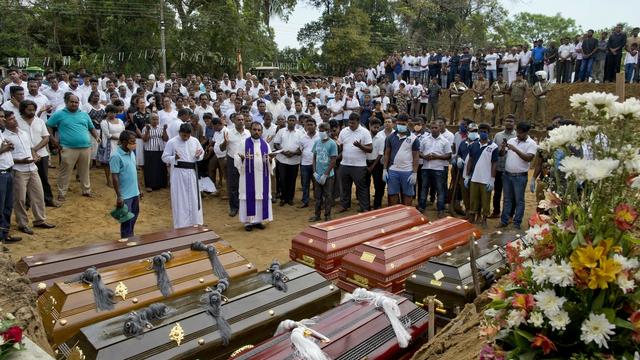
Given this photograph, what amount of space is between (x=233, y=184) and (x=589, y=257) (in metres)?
7.85

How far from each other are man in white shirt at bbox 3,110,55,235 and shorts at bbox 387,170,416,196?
569cm

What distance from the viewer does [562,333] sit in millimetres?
2148

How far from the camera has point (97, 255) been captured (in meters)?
4.98

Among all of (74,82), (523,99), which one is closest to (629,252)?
(74,82)

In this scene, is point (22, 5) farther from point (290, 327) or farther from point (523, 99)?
point (290, 327)

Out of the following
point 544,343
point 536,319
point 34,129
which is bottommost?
point 544,343

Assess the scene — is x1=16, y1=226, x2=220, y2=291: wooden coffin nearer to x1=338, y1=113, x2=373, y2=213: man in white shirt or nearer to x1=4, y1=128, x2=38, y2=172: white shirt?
x1=4, y1=128, x2=38, y2=172: white shirt

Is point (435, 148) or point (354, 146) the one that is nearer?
point (435, 148)

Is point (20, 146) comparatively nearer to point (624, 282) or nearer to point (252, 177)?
point (252, 177)

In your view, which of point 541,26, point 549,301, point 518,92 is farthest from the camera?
point 541,26

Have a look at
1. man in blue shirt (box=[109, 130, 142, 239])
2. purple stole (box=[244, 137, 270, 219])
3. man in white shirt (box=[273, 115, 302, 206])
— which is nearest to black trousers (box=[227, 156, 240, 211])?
purple stole (box=[244, 137, 270, 219])

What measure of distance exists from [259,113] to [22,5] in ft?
77.4

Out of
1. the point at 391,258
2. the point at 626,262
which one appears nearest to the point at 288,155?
the point at 391,258

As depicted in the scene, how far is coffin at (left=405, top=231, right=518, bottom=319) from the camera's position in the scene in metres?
4.57
